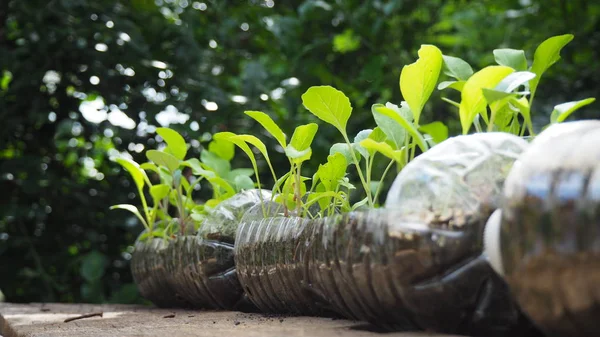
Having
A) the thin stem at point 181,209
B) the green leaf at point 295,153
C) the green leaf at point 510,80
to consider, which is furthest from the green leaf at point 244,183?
the green leaf at point 510,80

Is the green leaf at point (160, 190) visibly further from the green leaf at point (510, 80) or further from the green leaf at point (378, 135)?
the green leaf at point (510, 80)

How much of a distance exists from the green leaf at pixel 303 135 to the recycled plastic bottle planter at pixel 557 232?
36cm

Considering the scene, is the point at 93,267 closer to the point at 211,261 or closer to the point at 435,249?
the point at 211,261

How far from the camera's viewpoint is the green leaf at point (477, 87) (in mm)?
639

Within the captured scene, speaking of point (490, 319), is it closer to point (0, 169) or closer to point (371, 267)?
point (371, 267)

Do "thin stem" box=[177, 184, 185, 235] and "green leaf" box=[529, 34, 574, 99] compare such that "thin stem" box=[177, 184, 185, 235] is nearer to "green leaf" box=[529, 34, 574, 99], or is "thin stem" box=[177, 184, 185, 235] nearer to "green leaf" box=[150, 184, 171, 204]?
"green leaf" box=[150, 184, 171, 204]

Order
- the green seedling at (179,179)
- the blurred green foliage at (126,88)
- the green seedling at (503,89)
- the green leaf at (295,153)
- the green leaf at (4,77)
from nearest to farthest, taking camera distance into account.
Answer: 1. the green seedling at (503,89)
2. the green leaf at (295,153)
3. the green seedling at (179,179)
4. the blurred green foliage at (126,88)
5. the green leaf at (4,77)

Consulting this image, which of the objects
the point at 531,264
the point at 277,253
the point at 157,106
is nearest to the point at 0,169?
the point at 157,106

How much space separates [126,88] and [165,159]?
1024mm

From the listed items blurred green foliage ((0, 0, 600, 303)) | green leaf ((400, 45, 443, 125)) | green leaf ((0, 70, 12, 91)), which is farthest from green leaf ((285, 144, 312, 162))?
green leaf ((0, 70, 12, 91))

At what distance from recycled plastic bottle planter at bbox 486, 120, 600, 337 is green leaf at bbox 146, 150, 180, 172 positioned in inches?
27.5

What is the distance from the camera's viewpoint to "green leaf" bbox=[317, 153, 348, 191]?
2.65 feet

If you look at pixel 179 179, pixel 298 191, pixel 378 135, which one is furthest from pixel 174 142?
pixel 378 135

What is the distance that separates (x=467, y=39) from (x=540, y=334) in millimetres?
2745
